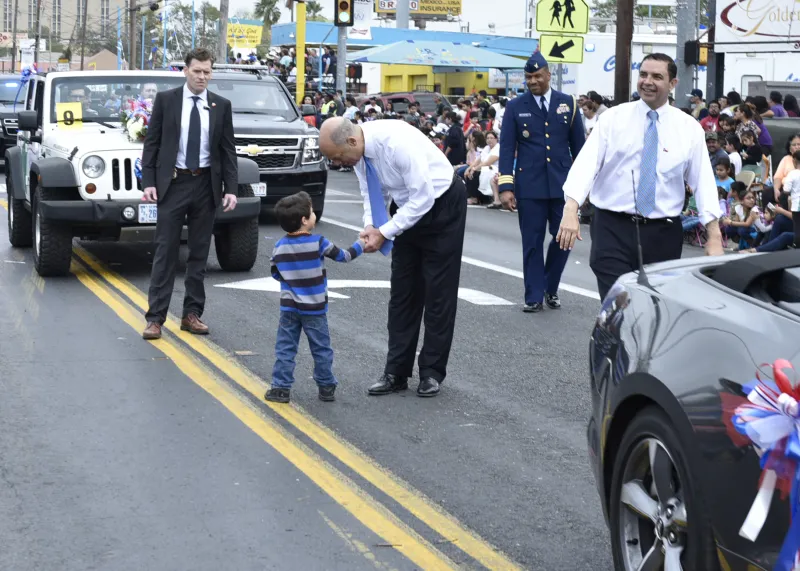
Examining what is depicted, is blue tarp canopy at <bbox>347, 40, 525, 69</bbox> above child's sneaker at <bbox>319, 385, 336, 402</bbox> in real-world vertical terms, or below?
above

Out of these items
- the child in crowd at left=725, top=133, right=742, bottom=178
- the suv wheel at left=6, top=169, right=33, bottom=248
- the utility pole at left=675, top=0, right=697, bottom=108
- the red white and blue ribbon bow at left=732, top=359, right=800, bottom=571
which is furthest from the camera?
the utility pole at left=675, top=0, right=697, bottom=108

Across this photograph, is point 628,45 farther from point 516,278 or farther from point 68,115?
point 68,115

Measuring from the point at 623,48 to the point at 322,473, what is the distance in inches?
568

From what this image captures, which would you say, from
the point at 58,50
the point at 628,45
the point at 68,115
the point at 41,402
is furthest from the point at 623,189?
the point at 58,50

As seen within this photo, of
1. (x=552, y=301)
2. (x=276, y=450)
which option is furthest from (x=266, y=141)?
(x=276, y=450)

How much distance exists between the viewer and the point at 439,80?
2327 inches

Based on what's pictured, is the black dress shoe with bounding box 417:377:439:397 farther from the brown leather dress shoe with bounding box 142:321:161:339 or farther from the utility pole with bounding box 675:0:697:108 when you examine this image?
the utility pole with bounding box 675:0:697:108

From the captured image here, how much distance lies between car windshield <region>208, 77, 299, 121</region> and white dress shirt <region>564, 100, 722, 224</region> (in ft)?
40.1

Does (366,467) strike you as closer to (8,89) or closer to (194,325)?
(194,325)

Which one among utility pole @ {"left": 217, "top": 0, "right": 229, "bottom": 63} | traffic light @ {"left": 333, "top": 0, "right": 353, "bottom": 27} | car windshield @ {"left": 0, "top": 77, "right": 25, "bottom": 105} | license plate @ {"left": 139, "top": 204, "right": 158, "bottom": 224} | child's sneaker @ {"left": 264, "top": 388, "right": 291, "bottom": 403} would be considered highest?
utility pole @ {"left": 217, "top": 0, "right": 229, "bottom": 63}

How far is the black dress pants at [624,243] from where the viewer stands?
7039 millimetres

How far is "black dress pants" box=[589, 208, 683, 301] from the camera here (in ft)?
23.1

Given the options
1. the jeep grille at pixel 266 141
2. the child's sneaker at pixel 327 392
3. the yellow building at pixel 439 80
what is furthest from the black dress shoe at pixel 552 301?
the yellow building at pixel 439 80

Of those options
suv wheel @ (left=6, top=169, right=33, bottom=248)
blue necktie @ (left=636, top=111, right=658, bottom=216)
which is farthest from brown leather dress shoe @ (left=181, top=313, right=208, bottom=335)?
suv wheel @ (left=6, top=169, right=33, bottom=248)
